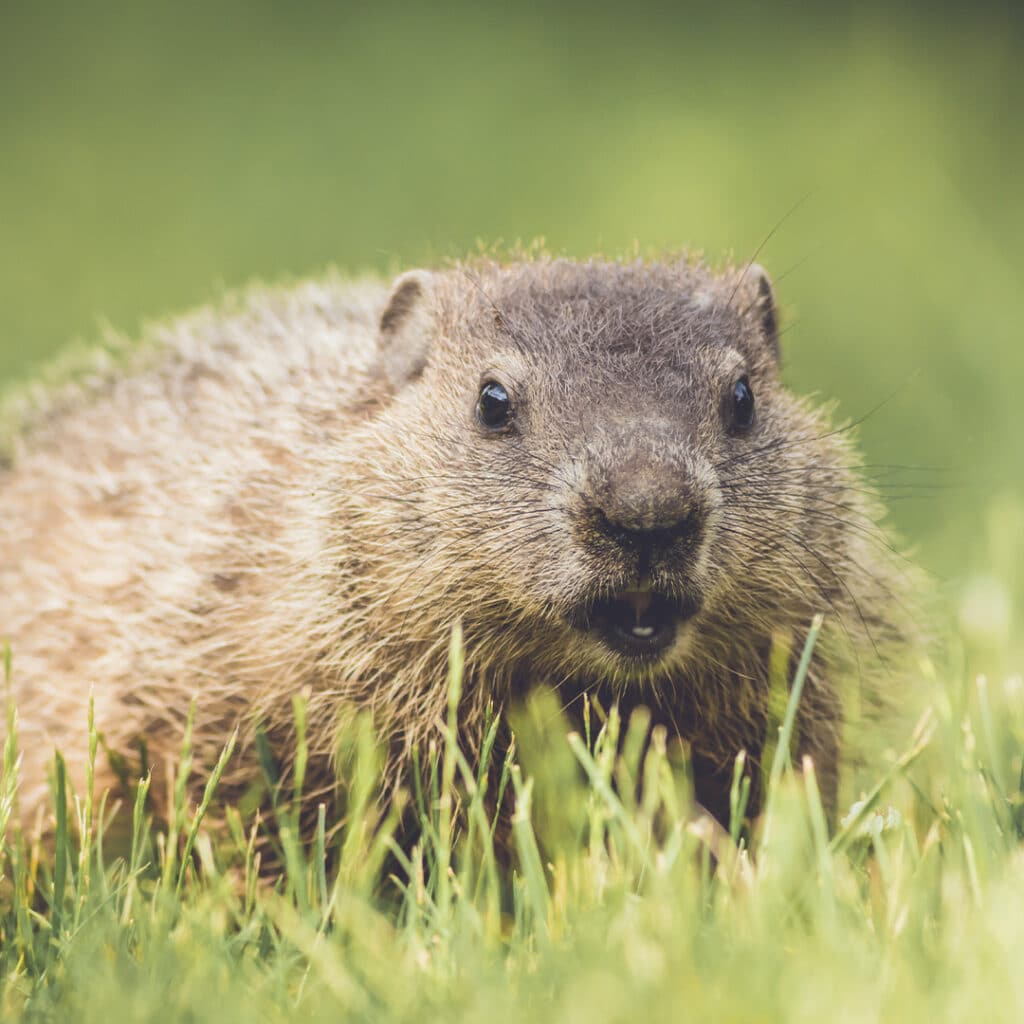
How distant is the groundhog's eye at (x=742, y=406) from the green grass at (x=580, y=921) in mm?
729

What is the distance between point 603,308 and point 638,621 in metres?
0.81

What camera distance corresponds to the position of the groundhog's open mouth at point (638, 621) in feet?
10.7

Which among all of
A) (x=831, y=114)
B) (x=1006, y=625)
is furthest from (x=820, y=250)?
(x=1006, y=625)

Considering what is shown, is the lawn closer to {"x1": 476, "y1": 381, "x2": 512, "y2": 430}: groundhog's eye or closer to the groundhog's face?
the groundhog's face

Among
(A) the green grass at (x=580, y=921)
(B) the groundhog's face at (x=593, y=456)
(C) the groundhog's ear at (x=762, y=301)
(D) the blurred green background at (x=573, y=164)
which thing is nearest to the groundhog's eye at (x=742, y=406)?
(B) the groundhog's face at (x=593, y=456)

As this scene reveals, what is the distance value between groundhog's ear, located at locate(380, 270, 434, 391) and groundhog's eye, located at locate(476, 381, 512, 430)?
0.40 metres

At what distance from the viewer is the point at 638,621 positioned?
3.29 m

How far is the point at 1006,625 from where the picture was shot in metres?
4.93

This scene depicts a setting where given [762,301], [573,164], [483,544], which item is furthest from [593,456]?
[573,164]

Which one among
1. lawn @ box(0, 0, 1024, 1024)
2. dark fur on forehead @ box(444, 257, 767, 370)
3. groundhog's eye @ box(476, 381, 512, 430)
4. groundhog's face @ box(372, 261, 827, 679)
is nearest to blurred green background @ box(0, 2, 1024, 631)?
lawn @ box(0, 0, 1024, 1024)

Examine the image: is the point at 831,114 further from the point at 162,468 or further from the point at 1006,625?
the point at 162,468

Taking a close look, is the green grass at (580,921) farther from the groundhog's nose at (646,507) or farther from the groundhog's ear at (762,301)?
the groundhog's ear at (762,301)

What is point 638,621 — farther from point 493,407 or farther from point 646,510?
point 493,407

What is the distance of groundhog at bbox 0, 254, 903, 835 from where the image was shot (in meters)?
3.30
